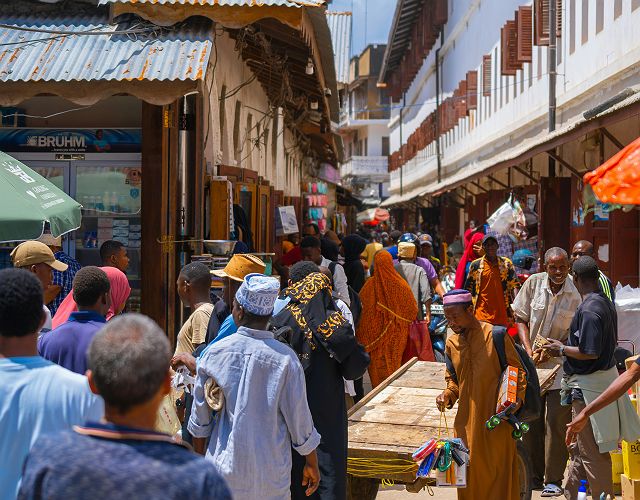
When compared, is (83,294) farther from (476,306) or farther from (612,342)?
(476,306)

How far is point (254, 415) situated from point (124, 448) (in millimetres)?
2117

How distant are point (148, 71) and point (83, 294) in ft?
14.8

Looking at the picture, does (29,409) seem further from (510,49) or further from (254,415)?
(510,49)

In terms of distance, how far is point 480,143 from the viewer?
97.0 ft

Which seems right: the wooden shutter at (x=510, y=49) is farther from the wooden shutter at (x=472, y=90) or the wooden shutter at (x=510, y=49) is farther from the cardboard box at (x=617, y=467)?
the cardboard box at (x=617, y=467)

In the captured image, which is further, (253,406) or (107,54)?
(107,54)

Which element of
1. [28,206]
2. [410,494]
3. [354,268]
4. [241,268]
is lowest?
[410,494]

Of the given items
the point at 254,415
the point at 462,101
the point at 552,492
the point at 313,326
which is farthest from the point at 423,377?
the point at 462,101

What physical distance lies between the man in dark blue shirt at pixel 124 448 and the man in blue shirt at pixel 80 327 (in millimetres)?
1903

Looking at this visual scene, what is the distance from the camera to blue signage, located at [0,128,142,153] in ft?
34.3

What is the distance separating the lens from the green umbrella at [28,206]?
6.36 meters

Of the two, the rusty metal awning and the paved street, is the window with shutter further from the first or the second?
the paved street

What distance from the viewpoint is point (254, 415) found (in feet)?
15.0

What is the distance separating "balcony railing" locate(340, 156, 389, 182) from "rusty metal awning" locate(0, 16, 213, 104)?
6453 cm
